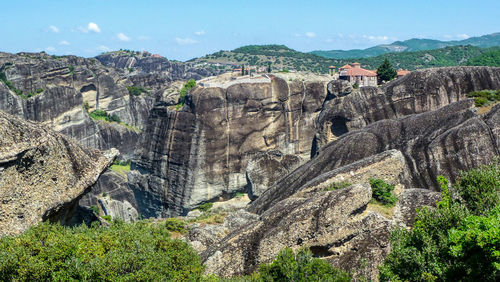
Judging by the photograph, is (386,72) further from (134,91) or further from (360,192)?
(134,91)

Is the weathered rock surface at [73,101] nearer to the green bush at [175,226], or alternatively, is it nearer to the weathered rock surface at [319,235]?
the green bush at [175,226]

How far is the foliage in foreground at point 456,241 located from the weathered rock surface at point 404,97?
27490 mm

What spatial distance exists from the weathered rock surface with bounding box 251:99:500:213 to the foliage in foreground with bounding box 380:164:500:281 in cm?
989

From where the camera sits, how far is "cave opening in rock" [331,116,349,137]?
4622 centimetres

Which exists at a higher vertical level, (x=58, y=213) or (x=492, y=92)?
(x=492, y=92)

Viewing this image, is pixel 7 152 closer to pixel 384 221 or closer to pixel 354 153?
pixel 384 221

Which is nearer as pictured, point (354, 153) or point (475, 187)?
point (475, 187)

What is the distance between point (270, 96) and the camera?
59312mm

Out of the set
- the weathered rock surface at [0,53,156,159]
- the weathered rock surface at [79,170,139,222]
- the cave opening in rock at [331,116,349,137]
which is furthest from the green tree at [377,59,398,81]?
the weathered rock surface at [0,53,156,159]

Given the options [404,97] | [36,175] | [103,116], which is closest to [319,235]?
[36,175]

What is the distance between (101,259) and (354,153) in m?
21.8

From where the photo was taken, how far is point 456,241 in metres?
13.1

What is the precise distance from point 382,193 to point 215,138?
34.4 metres

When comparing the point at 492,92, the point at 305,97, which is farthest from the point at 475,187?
the point at 305,97
